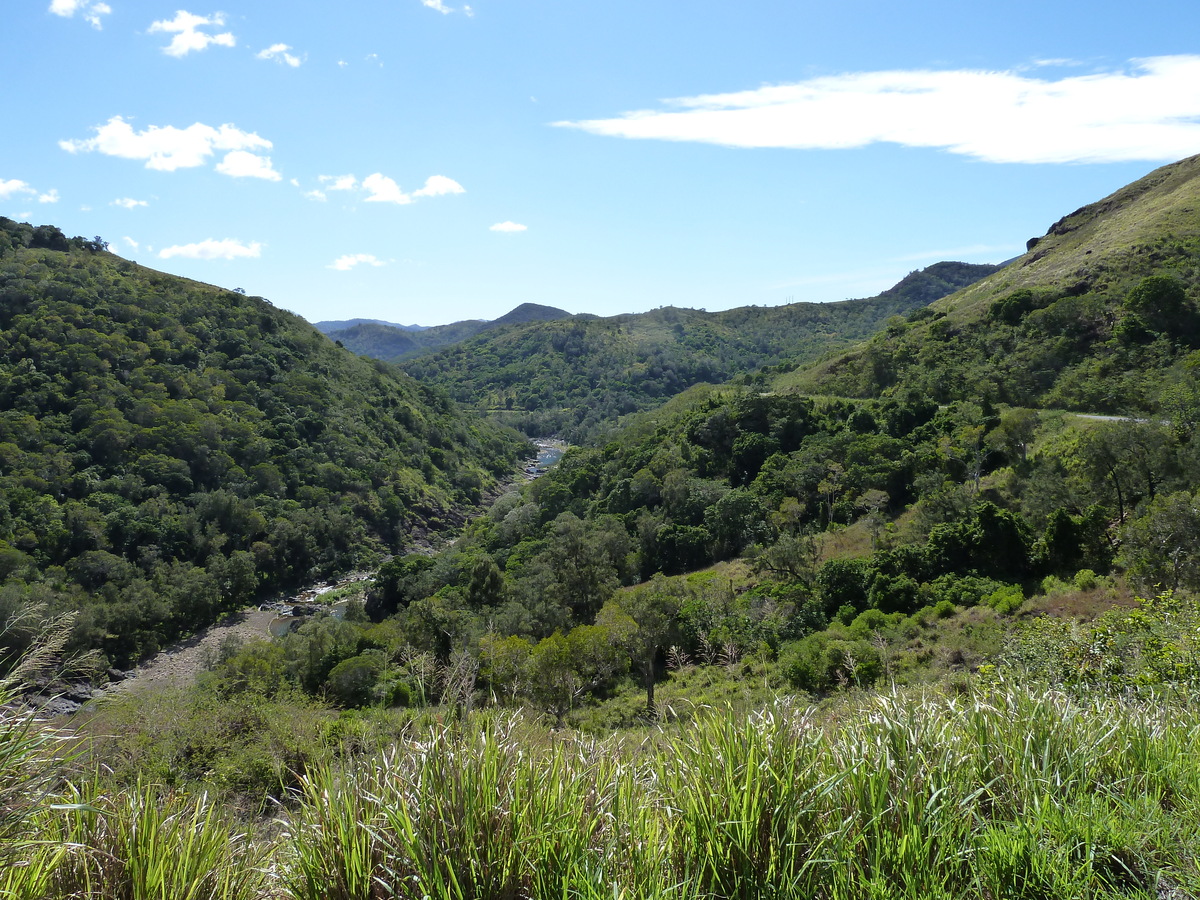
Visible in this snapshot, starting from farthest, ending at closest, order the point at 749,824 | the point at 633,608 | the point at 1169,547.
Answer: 1. the point at 633,608
2. the point at 1169,547
3. the point at 749,824

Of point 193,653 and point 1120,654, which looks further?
point 193,653

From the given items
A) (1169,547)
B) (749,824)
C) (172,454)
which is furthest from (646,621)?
(172,454)

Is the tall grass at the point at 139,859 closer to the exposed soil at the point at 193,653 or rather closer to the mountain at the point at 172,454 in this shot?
the mountain at the point at 172,454

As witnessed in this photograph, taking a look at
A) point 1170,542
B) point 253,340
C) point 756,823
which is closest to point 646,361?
point 253,340

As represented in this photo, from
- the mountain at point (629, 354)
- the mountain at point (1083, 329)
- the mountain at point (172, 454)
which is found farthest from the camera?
the mountain at point (629, 354)

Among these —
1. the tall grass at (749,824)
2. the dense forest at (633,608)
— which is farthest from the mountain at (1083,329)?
the tall grass at (749,824)

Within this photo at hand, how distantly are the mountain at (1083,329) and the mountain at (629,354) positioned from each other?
221ft

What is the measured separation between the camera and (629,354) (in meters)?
164

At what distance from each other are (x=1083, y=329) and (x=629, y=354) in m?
123

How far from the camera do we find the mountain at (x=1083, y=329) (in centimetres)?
3800

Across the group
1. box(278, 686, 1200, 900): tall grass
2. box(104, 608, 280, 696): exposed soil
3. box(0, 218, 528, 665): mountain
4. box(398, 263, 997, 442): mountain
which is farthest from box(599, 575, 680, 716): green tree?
box(398, 263, 997, 442): mountain

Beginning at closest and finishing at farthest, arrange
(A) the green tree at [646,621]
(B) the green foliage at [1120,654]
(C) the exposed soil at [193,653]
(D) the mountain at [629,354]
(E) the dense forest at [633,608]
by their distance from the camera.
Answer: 1. (E) the dense forest at [633,608]
2. (B) the green foliage at [1120,654]
3. (A) the green tree at [646,621]
4. (C) the exposed soil at [193,653]
5. (D) the mountain at [629,354]

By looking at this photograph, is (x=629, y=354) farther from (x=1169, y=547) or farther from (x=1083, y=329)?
(x=1169, y=547)

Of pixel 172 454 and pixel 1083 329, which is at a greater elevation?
pixel 1083 329
